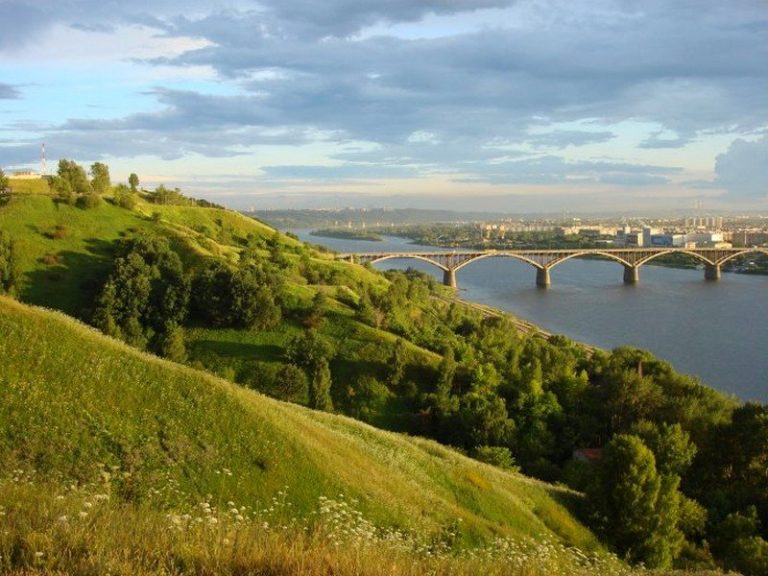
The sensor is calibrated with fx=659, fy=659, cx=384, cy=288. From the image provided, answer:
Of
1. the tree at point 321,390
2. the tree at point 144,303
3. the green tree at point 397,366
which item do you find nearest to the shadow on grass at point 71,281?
the tree at point 144,303

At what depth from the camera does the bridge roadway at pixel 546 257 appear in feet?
286

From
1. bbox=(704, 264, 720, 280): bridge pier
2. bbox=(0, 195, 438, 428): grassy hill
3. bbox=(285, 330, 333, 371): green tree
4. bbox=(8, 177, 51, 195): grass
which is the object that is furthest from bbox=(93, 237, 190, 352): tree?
bbox=(704, 264, 720, 280): bridge pier

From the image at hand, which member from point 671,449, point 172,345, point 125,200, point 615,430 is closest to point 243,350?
point 172,345

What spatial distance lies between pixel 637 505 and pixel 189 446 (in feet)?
38.6

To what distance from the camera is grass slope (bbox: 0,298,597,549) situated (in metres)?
11.6

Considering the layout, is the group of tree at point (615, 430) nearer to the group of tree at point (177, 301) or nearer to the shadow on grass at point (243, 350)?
the shadow on grass at point (243, 350)

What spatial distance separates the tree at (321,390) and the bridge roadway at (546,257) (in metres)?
49.0

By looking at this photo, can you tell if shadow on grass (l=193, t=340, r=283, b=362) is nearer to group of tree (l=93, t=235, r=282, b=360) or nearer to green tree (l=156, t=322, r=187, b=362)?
green tree (l=156, t=322, r=187, b=362)

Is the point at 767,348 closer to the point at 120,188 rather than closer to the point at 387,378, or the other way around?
the point at 387,378

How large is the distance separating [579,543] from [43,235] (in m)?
43.8

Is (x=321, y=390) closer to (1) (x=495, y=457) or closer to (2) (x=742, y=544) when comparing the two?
(1) (x=495, y=457)

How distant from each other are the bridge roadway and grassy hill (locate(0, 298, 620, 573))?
209ft

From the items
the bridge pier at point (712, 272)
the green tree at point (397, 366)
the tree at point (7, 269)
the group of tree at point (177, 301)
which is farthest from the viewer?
the bridge pier at point (712, 272)

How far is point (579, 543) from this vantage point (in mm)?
16188
